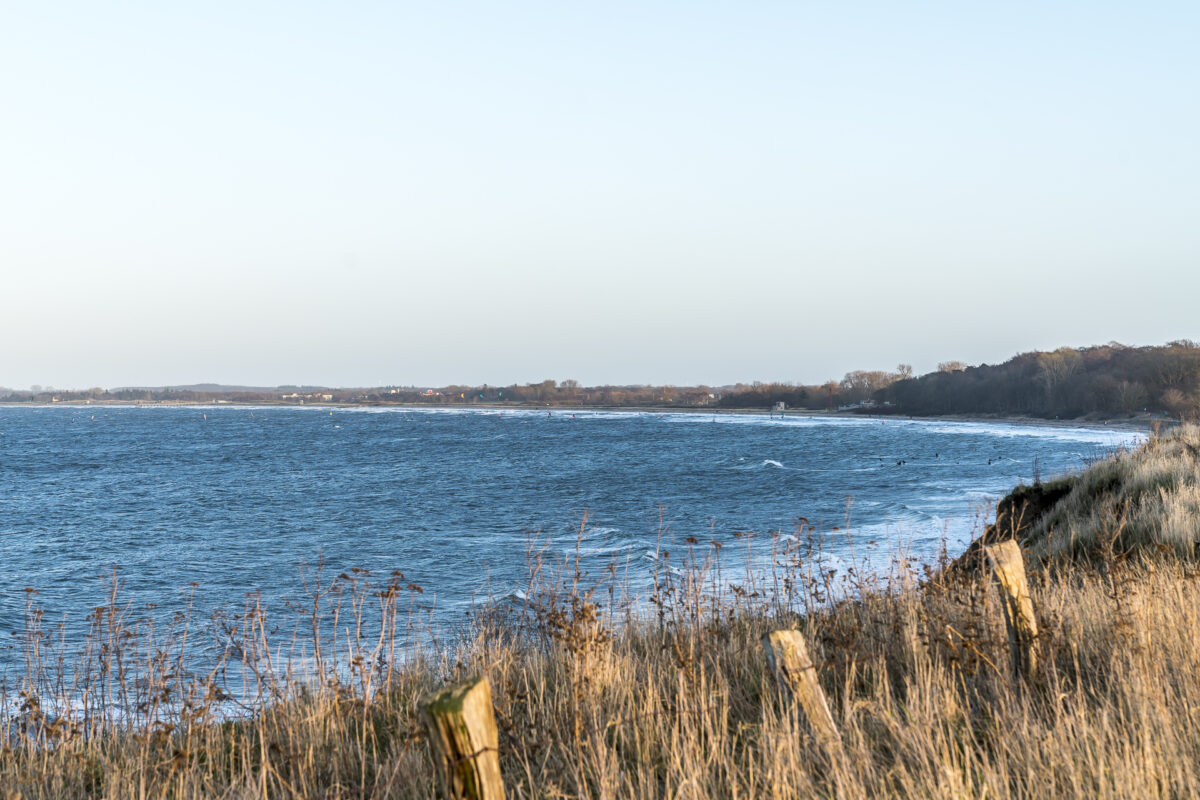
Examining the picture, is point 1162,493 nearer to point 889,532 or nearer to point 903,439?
point 889,532

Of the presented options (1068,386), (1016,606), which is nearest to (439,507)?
(1016,606)

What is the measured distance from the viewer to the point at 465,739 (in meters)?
2.84

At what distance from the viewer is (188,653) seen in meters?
15.2

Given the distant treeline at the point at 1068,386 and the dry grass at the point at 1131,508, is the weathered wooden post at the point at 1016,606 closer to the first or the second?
the dry grass at the point at 1131,508

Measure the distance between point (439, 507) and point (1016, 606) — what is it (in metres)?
35.7

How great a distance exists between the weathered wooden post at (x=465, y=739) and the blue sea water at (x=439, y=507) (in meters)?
8.61

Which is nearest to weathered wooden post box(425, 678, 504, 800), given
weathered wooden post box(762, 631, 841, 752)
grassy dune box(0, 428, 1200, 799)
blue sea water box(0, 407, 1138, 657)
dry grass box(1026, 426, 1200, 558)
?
grassy dune box(0, 428, 1200, 799)

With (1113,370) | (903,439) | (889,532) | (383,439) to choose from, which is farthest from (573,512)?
(1113,370)

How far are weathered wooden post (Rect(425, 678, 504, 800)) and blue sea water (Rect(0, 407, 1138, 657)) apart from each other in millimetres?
8608

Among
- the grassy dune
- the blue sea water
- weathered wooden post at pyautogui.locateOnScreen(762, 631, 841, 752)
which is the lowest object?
the blue sea water

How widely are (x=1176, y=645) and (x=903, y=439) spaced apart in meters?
90.6

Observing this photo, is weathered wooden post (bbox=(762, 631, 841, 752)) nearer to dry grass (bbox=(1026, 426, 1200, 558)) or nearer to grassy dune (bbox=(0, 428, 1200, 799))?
grassy dune (bbox=(0, 428, 1200, 799))

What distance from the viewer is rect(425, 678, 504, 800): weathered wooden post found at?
2.83 m

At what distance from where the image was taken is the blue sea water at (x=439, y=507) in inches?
928
